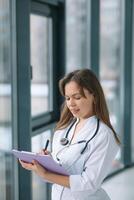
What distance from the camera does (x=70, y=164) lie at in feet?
5.20

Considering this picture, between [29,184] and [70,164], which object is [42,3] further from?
[70,164]

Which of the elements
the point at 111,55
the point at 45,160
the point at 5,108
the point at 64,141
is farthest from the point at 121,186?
the point at 45,160

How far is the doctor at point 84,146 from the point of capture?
153 cm

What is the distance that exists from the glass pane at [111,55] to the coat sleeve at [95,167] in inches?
115

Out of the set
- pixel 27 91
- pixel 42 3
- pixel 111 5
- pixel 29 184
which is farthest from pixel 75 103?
pixel 111 5

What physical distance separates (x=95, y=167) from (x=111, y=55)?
3.19m

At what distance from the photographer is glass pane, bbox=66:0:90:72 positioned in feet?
12.6

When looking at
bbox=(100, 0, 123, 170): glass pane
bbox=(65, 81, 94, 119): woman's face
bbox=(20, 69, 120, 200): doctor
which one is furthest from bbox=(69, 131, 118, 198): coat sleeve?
bbox=(100, 0, 123, 170): glass pane

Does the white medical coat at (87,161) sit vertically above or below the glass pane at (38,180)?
above

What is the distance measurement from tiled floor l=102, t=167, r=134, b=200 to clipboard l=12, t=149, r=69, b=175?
2.33 m

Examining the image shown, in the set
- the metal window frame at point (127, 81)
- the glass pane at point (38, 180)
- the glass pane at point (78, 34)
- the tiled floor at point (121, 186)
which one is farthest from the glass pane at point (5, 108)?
the metal window frame at point (127, 81)

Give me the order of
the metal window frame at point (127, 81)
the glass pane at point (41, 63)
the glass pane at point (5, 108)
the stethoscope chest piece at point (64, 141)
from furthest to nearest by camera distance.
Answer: the metal window frame at point (127, 81) < the glass pane at point (41, 63) < the glass pane at point (5, 108) < the stethoscope chest piece at point (64, 141)

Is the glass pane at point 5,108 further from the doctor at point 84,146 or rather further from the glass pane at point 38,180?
the doctor at point 84,146

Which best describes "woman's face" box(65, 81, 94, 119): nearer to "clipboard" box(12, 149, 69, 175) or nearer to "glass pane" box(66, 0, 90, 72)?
"clipboard" box(12, 149, 69, 175)
